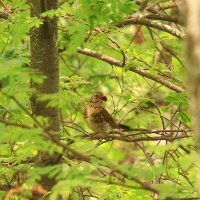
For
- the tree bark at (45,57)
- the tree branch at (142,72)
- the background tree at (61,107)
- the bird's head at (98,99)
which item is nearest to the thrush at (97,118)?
the bird's head at (98,99)

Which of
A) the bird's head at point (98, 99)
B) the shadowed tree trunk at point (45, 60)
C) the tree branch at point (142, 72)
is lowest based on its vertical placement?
the bird's head at point (98, 99)

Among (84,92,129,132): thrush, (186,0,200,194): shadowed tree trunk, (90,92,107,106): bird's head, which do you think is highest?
(186,0,200,194): shadowed tree trunk

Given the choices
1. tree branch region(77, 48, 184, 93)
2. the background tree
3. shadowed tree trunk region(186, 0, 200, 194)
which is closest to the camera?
shadowed tree trunk region(186, 0, 200, 194)

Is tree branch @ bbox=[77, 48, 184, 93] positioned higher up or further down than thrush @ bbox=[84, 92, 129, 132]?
higher up

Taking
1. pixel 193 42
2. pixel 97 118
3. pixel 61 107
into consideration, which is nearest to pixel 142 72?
pixel 97 118

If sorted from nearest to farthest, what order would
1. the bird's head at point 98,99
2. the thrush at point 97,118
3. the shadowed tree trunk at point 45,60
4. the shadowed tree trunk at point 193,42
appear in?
the shadowed tree trunk at point 193,42, the shadowed tree trunk at point 45,60, the thrush at point 97,118, the bird's head at point 98,99

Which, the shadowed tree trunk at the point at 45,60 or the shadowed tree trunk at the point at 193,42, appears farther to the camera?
the shadowed tree trunk at the point at 45,60

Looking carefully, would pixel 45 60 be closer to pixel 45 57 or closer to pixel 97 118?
pixel 45 57

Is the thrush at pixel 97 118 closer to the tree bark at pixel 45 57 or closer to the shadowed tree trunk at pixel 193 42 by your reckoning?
the tree bark at pixel 45 57

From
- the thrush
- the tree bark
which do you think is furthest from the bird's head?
the tree bark

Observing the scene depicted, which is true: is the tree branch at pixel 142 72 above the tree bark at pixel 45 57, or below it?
below

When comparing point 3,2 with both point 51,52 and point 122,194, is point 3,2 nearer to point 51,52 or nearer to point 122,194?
point 51,52

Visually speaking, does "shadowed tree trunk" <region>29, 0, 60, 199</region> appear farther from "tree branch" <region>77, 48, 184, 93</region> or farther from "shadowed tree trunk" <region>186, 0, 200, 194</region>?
"shadowed tree trunk" <region>186, 0, 200, 194</region>

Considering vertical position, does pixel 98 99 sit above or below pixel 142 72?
below
